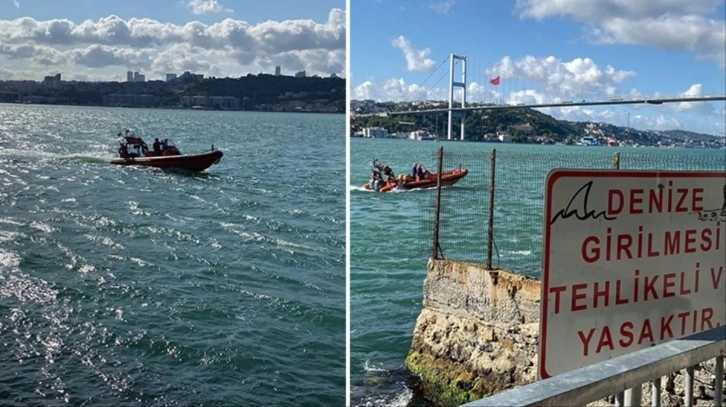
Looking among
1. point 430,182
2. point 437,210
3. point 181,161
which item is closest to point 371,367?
point 437,210

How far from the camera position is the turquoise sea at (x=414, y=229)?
650 centimetres

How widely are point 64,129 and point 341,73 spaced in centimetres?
406

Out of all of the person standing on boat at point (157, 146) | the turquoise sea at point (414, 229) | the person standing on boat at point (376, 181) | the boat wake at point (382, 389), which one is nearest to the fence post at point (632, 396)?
the turquoise sea at point (414, 229)

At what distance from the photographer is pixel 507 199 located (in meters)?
8.00

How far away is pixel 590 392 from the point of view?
0.90m

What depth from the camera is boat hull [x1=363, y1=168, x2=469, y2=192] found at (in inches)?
328

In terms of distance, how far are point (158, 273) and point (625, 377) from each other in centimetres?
634

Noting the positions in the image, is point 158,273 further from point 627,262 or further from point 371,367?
point 627,262

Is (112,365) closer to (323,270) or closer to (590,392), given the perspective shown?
(323,270)

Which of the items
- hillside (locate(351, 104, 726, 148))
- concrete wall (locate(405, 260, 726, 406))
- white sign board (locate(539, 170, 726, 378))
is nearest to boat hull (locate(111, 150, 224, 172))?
hillside (locate(351, 104, 726, 148))

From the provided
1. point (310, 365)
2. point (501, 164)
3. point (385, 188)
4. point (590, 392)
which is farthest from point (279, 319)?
point (590, 392)

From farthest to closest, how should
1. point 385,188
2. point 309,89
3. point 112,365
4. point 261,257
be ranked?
point 385,188
point 309,89
point 261,257
point 112,365

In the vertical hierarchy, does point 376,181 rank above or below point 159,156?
below

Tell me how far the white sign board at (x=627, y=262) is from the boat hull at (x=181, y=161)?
611 cm
